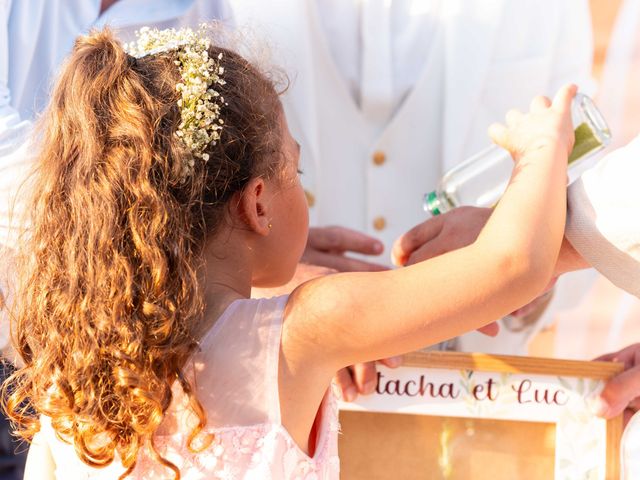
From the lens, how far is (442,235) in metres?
1.64

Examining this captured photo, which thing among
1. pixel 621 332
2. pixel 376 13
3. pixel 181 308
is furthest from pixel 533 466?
pixel 621 332

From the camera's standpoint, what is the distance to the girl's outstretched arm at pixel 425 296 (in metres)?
1.19

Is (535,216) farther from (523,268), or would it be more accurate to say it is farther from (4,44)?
(4,44)

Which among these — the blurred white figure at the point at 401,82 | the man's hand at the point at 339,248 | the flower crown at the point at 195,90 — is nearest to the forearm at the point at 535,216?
the flower crown at the point at 195,90

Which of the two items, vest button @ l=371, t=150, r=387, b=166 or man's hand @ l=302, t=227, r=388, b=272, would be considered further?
vest button @ l=371, t=150, r=387, b=166

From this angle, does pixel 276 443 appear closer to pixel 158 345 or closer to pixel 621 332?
pixel 158 345

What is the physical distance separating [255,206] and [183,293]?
181 mm

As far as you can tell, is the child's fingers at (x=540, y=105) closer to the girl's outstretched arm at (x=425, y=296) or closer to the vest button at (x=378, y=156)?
the girl's outstretched arm at (x=425, y=296)

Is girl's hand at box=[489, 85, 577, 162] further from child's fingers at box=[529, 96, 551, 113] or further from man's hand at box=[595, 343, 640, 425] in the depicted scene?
man's hand at box=[595, 343, 640, 425]

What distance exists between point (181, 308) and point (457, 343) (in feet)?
3.16

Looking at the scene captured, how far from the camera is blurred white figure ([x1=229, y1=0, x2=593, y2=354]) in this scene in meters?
2.03

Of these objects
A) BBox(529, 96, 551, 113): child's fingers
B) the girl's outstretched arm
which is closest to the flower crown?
the girl's outstretched arm

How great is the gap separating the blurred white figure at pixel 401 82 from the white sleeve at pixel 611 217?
0.68m

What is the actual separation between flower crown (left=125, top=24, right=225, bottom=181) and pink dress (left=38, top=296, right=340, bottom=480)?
214mm
